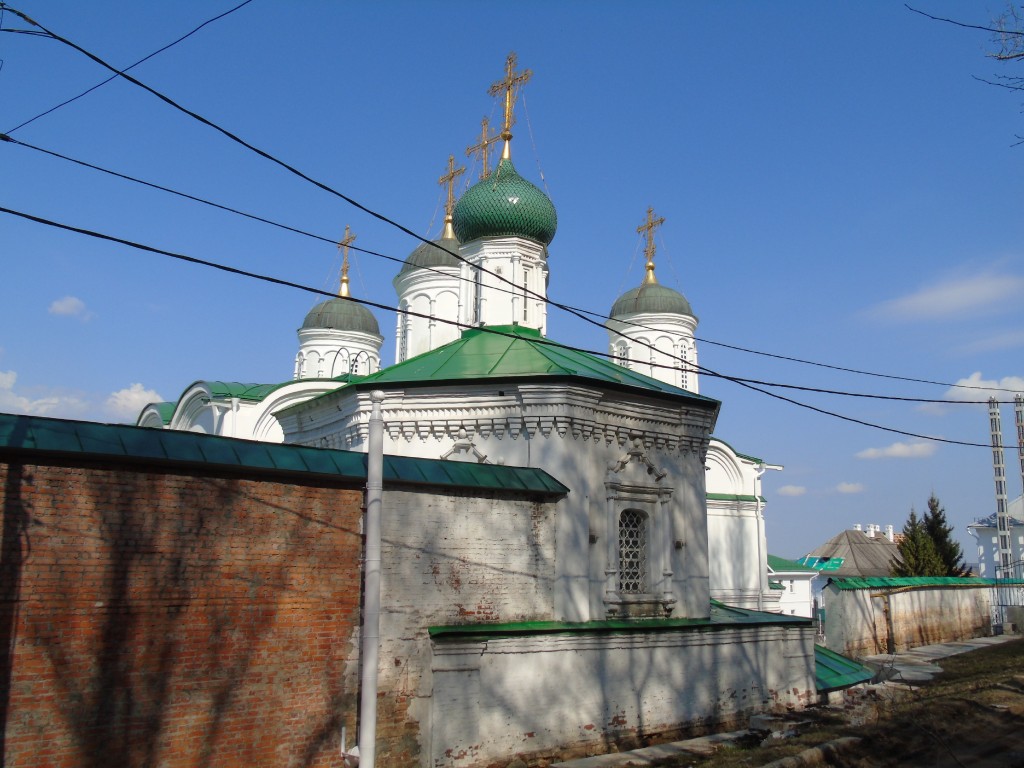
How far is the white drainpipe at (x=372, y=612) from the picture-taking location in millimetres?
6246

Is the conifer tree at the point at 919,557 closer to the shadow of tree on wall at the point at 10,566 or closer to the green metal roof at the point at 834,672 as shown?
the green metal roof at the point at 834,672

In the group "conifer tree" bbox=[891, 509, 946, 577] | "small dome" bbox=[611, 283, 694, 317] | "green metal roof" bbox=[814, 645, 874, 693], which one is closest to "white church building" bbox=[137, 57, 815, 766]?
"green metal roof" bbox=[814, 645, 874, 693]

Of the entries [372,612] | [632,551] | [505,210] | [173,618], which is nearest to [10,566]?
[173,618]

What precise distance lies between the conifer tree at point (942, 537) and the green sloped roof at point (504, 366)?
29029 millimetres

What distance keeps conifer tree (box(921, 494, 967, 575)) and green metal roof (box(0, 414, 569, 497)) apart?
32.5 metres

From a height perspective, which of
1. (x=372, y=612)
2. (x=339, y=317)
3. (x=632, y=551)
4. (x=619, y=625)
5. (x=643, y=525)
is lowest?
(x=619, y=625)

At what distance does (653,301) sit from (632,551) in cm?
1742

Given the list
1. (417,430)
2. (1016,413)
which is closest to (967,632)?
(1016,413)

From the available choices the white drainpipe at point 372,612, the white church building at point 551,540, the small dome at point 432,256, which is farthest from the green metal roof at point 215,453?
the small dome at point 432,256

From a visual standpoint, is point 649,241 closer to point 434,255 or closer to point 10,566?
point 434,255

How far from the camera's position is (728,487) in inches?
1022

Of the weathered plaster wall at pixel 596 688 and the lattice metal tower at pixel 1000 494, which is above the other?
the lattice metal tower at pixel 1000 494

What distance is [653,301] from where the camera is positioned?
28875 millimetres

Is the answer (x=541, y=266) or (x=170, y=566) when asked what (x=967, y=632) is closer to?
(x=541, y=266)
